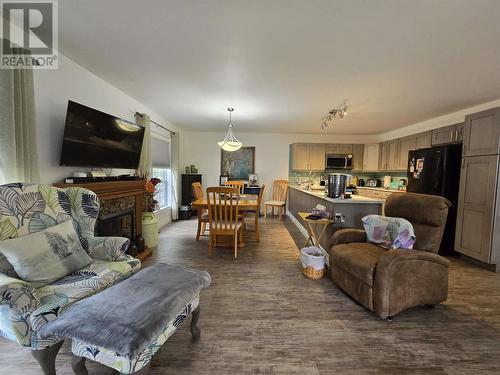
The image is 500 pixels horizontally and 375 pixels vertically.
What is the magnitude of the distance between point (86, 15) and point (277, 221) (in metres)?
4.79

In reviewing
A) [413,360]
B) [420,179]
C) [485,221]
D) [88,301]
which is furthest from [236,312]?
[420,179]

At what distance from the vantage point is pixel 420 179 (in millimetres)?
3666

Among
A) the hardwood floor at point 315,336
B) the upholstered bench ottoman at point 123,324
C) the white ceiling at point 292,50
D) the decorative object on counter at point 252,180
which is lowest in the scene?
the hardwood floor at point 315,336

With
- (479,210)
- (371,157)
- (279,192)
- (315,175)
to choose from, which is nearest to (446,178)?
(479,210)

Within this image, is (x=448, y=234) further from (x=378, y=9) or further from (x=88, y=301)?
(x=88, y=301)

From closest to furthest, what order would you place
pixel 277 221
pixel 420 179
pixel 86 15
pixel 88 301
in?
pixel 88 301, pixel 86 15, pixel 420 179, pixel 277 221

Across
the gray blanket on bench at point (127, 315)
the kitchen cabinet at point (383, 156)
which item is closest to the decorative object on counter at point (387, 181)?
the kitchen cabinet at point (383, 156)

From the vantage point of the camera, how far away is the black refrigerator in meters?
3.32

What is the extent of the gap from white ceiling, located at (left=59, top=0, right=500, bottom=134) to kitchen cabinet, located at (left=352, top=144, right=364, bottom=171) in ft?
7.57

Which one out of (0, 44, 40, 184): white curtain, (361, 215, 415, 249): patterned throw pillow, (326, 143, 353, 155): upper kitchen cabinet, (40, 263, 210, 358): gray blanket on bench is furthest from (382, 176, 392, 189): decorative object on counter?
(0, 44, 40, 184): white curtain

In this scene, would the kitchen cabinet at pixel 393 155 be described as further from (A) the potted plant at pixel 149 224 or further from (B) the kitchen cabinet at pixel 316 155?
(A) the potted plant at pixel 149 224

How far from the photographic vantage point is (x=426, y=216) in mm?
2070

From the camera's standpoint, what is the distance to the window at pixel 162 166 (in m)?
4.57

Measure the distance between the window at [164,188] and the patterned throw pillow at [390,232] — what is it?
4162mm
